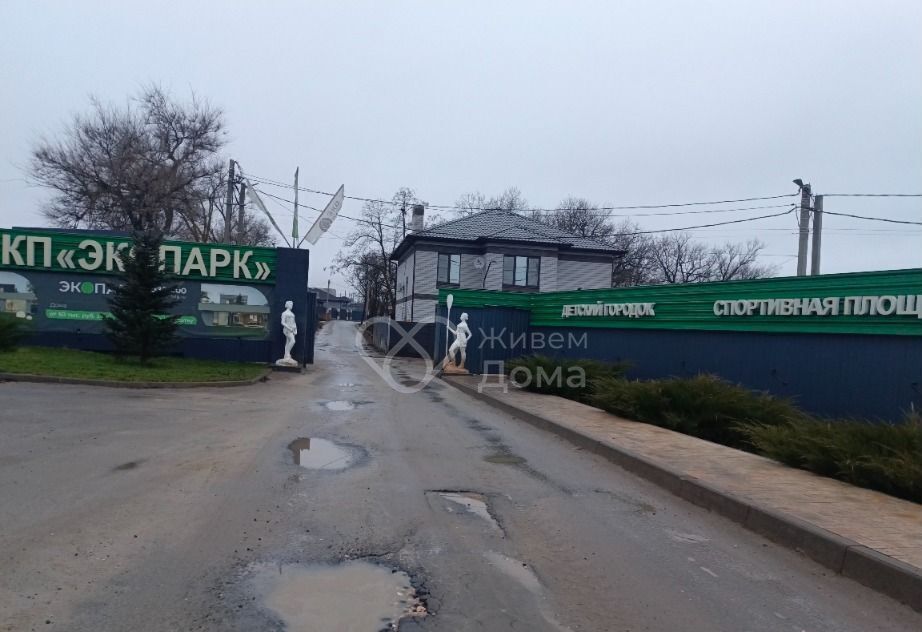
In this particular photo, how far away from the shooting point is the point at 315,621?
13.6 feet

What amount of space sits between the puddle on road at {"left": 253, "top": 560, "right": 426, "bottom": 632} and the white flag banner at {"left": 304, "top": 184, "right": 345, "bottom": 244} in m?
23.9

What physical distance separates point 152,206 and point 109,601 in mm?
37218

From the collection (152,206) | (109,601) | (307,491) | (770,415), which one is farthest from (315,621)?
(152,206)

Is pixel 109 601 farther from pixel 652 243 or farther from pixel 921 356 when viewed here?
pixel 652 243

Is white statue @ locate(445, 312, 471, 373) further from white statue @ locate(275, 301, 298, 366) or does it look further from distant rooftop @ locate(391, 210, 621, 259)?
distant rooftop @ locate(391, 210, 621, 259)

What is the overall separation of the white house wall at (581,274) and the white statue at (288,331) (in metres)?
22.3

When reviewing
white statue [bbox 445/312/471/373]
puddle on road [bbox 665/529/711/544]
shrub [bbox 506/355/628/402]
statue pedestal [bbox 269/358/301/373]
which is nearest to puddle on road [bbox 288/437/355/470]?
puddle on road [bbox 665/529/711/544]

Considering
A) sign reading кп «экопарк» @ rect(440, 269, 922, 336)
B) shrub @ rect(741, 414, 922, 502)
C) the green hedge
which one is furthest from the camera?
sign reading кп «экопарк» @ rect(440, 269, 922, 336)

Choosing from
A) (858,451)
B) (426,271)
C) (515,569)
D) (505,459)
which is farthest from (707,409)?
(426,271)

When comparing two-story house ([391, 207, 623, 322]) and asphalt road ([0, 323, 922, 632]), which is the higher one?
two-story house ([391, 207, 623, 322])

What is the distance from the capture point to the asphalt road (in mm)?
4414

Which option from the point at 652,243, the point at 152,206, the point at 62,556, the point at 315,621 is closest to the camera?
the point at 315,621

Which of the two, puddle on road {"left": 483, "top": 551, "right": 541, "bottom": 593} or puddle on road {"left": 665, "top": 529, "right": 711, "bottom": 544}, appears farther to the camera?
puddle on road {"left": 665, "top": 529, "right": 711, "bottom": 544}

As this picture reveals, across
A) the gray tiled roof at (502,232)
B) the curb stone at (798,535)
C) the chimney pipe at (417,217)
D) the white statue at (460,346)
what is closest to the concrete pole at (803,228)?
the white statue at (460,346)
